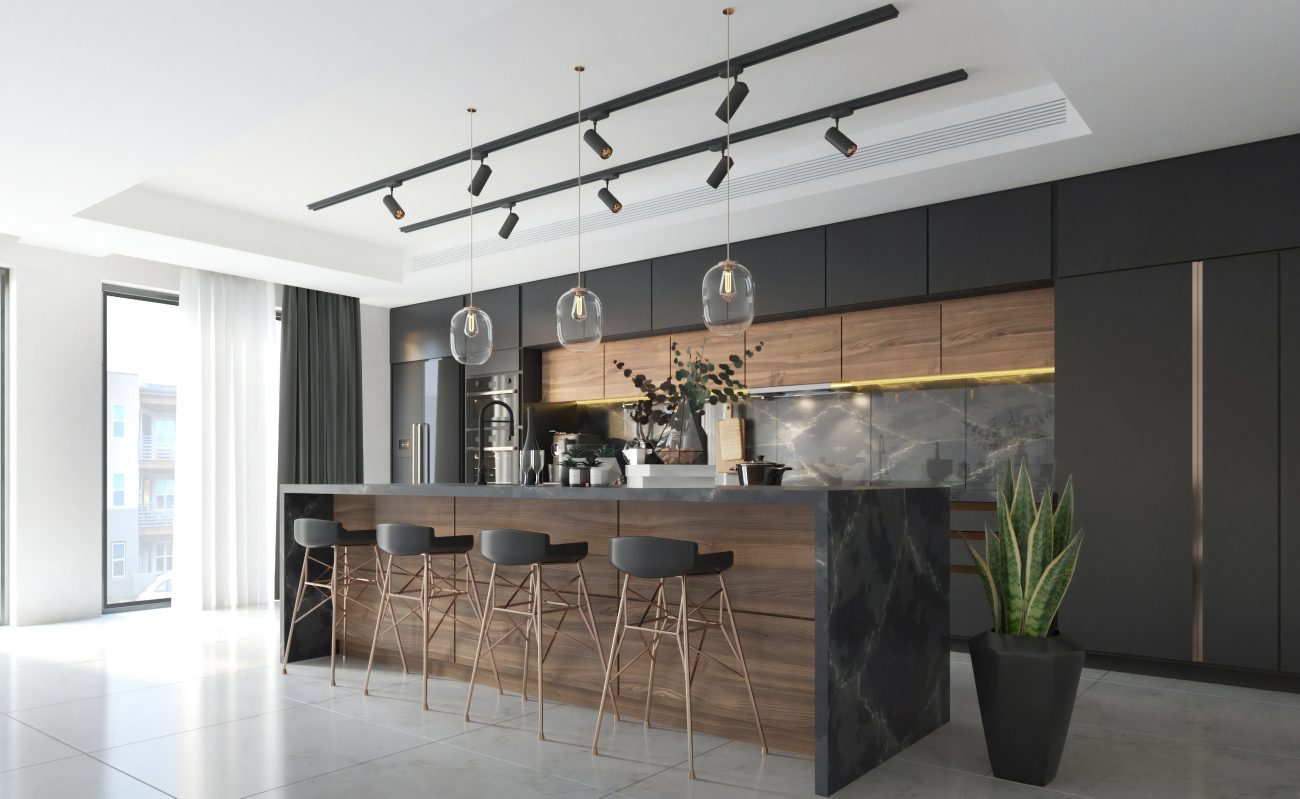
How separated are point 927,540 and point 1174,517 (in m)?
1.65

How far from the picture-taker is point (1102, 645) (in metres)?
4.40

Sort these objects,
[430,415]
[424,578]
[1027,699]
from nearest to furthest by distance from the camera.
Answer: [1027,699] < [424,578] < [430,415]

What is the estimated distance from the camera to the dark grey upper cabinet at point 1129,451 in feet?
13.9

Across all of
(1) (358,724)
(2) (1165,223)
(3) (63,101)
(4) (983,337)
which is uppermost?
(3) (63,101)

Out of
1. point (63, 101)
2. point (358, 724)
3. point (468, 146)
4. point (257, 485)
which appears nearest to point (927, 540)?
point (358, 724)

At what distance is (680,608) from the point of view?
3.09 m

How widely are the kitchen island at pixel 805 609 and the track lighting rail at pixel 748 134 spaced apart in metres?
1.86

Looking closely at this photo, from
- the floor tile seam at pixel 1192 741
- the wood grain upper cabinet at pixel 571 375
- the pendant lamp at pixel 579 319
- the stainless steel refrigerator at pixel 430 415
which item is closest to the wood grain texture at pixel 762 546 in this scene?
the pendant lamp at pixel 579 319

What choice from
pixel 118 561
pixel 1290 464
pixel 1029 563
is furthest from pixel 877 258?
pixel 118 561

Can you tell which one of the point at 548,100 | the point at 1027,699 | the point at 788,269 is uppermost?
the point at 548,100

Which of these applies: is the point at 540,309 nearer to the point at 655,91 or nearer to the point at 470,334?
the point at 470,334

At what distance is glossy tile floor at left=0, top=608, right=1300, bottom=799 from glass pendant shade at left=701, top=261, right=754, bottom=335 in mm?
1670

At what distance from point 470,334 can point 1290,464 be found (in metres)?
3.87

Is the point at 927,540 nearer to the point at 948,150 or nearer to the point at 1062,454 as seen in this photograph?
the point at 1062,454
